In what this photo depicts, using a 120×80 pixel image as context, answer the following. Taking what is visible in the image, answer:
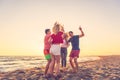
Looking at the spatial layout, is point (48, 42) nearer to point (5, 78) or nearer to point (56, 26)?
point (56, 26)

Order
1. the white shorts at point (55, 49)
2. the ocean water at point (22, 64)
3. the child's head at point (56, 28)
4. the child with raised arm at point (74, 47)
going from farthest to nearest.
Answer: the ocean water at point (22, 64) → the child with raised arm at point (74, 47) → the child's head at point (56, 28) → the white shorts at point (55, 49)

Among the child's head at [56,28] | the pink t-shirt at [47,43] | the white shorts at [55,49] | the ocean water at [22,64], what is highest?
the child's head at [56,28]

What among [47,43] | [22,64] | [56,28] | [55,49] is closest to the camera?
[55,49]

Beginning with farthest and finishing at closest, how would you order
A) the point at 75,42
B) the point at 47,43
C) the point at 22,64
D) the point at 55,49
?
the point at 22,64 < the point at 75,42 < the point at 47,43 < the point at 55,49

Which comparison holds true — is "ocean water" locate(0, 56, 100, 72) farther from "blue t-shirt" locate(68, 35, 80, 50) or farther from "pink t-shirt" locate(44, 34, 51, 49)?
"pink t-shirt" locate(44, 34, 51, 49)

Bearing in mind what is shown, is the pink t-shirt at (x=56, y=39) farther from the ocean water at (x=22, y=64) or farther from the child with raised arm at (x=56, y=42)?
the ocean water at (x=22, y=64)

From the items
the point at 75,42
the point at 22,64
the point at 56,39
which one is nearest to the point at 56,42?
the point at 56,39

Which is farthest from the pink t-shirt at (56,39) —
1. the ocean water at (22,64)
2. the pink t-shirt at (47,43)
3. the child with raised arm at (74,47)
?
the ocean water at (22,64)

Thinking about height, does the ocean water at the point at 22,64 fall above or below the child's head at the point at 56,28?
below

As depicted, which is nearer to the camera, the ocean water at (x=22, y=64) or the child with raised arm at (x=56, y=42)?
the child with raised arm at (x=56, y=42)

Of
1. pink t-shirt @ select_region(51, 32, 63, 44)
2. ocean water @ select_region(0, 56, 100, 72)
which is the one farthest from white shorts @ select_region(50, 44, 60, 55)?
ocean water @ select_region(0, 56, 100, 72)

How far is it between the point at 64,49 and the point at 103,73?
1994 millimetres

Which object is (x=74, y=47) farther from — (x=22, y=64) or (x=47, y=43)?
(x=22, y=64)

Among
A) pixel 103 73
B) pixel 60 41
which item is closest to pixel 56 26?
pixel 60 41
